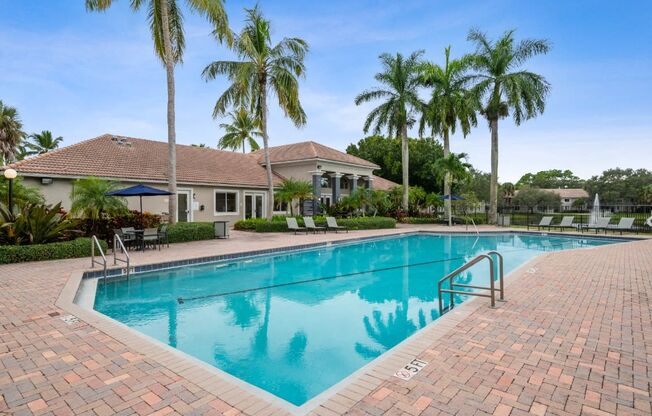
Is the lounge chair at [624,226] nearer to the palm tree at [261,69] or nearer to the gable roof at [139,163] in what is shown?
the palm tree at [261,69]

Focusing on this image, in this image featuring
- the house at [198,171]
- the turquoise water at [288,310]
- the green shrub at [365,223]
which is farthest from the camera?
the green shrub at [365,223]

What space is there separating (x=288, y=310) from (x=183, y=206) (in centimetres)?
1549

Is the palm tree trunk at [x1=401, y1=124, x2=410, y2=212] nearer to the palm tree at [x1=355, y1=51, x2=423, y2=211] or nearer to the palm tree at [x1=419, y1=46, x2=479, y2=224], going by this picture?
the palm tree at [x1=355, y1=51, x2=423, y2=211]

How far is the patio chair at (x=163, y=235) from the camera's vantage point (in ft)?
45.3

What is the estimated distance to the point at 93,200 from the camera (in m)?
13.1

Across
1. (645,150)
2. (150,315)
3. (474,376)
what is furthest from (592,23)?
(645,150)

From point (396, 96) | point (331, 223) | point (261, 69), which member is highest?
point (396, 96)

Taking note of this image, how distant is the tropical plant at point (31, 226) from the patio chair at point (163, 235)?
3.02 m

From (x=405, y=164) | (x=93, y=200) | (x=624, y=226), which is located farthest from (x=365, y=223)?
(x=93, y=200)

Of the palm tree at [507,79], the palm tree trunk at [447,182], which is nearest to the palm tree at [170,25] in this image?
the palm tree trunk at [447,182]

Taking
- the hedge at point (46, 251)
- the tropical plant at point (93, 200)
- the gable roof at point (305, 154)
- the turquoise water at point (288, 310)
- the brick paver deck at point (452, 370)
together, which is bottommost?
the turquoise water at point (288, 310)

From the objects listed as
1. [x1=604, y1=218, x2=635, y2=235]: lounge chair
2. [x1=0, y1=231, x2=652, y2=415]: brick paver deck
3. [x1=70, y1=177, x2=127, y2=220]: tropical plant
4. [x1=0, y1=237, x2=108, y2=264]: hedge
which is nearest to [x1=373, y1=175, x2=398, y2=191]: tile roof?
[x1=604, y1=218, x2=635, y2=235]: lounge chair

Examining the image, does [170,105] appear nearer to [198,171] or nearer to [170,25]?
[170,25]

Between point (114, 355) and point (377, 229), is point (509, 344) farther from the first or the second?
point (377, 229)
